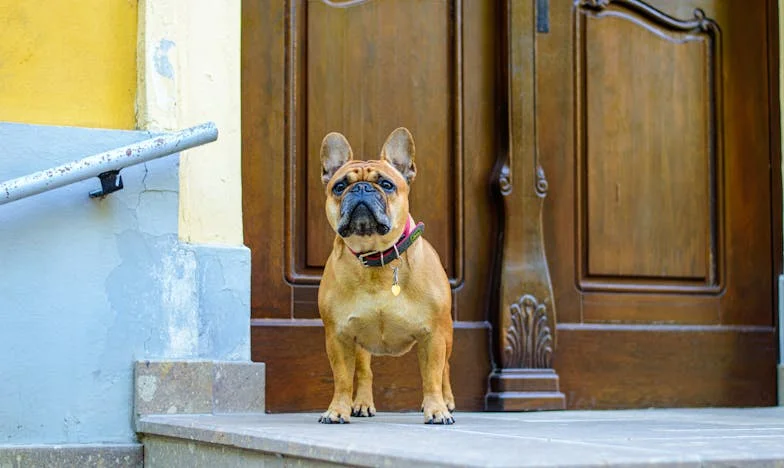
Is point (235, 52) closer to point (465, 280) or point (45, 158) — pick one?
point (45, 158)

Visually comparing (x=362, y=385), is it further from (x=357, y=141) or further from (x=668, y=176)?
(x=668, y=176)

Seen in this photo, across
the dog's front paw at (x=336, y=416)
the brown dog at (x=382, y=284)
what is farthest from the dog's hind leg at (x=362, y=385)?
the dog's front paw at (x=336, y=416)

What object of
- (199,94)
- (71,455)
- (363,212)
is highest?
(199,94)

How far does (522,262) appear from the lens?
4.48 metres

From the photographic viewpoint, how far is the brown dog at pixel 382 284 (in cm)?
329

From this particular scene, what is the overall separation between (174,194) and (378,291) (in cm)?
77

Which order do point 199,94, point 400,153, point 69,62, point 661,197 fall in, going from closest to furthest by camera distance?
point 400,153, point 69,62, point 199,94, point 661,197

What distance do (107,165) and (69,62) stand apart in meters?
0.41

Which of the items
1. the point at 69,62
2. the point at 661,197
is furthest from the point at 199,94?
the point at 661,197

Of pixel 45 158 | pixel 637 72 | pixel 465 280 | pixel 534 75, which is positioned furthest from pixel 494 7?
pixel 45 158

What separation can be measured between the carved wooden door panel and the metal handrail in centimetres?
148

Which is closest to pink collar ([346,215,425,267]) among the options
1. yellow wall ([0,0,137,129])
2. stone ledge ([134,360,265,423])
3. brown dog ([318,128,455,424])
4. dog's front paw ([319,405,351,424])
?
brown dog ([318,128,455,424])

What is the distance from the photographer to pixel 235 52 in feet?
13.1

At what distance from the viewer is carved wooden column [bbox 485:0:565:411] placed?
4.41 meters
